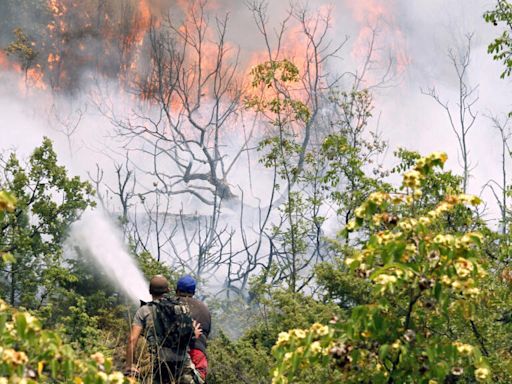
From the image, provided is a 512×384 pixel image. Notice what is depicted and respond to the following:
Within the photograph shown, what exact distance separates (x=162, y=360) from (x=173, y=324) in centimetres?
25

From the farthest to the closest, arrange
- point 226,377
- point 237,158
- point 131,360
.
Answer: point 237,158, point 226,377, point 131,360

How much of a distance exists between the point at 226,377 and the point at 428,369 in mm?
6164

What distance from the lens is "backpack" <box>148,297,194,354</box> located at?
20.8 ft

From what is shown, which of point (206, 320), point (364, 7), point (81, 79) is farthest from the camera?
point (364, 7)

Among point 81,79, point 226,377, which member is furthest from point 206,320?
point 81,79

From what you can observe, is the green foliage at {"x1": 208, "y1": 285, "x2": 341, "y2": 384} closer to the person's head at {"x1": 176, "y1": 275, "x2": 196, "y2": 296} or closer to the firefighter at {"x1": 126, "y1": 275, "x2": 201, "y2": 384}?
the person's head at {"x1": 176, "y1": 275, "x2": 196, "y2": 296}

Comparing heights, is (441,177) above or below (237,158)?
below

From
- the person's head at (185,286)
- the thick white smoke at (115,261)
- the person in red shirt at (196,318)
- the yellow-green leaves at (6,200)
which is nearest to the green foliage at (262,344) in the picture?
the person in red shirt at (196,318)

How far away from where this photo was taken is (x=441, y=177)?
11742mm

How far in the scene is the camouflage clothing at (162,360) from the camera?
6.29 metres

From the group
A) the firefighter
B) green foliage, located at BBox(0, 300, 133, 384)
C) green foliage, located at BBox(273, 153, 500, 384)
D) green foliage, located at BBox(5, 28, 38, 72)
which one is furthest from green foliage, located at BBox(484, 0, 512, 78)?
green foliage, located at BBox(5, 28, 38, 72)

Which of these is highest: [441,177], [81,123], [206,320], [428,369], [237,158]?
[81,123]

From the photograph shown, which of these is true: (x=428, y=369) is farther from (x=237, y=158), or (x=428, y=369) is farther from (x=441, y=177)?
(x=237, y=158)

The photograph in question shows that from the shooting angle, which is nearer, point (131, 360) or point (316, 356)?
point (316, 356)
